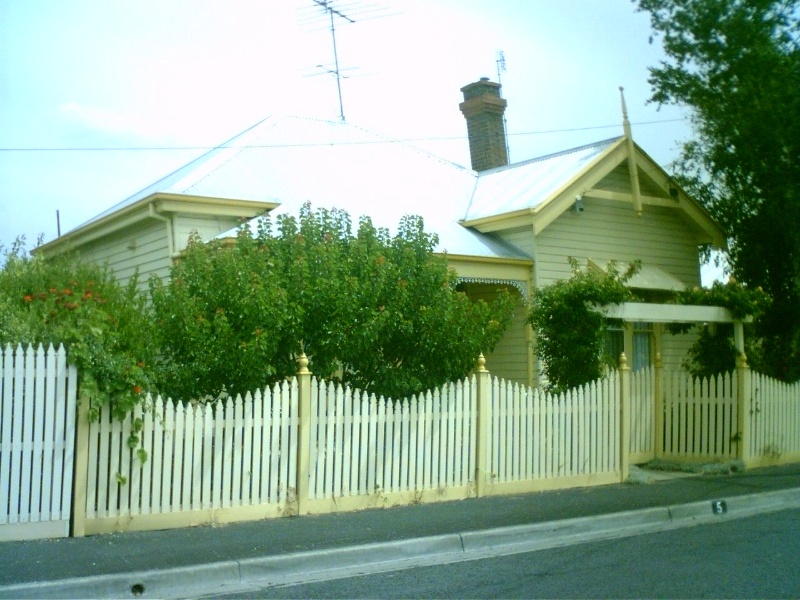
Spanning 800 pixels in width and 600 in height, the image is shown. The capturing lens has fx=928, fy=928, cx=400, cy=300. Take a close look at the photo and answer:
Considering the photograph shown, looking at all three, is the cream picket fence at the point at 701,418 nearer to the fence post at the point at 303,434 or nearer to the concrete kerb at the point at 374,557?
the concrete kerb at the point at 374,557

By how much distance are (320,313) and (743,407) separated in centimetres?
694

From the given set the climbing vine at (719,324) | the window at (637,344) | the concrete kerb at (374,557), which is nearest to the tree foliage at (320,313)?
the concrete kerb at (374,557)

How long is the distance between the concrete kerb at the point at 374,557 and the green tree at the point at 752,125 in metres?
7.47

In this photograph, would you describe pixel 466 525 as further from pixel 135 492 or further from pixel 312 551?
pixel 135 492

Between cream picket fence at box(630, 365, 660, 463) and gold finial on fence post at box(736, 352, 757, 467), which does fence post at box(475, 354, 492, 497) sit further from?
gold finial on fence post at box(736, 352, 757, 467)

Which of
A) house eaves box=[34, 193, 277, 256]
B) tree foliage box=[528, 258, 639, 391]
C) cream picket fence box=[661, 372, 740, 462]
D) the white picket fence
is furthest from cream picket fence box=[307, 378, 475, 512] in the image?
house eaves box=[34, 193, 277, 256]

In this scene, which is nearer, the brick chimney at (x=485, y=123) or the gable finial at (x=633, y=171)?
the gable finial at (x=633, y=171)

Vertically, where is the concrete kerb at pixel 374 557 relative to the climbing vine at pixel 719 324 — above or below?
below

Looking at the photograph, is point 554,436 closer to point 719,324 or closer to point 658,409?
point 658,409

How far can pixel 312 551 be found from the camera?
7773 mm

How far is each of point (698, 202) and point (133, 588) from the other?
1508 centimetres

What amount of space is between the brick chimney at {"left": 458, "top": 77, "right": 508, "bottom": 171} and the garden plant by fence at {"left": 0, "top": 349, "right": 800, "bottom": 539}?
9541mm

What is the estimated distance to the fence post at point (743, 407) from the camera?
1368 centimetres

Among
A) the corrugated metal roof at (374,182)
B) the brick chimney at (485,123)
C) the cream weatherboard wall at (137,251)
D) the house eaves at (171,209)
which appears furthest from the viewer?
the brick chimney at (485,123)
